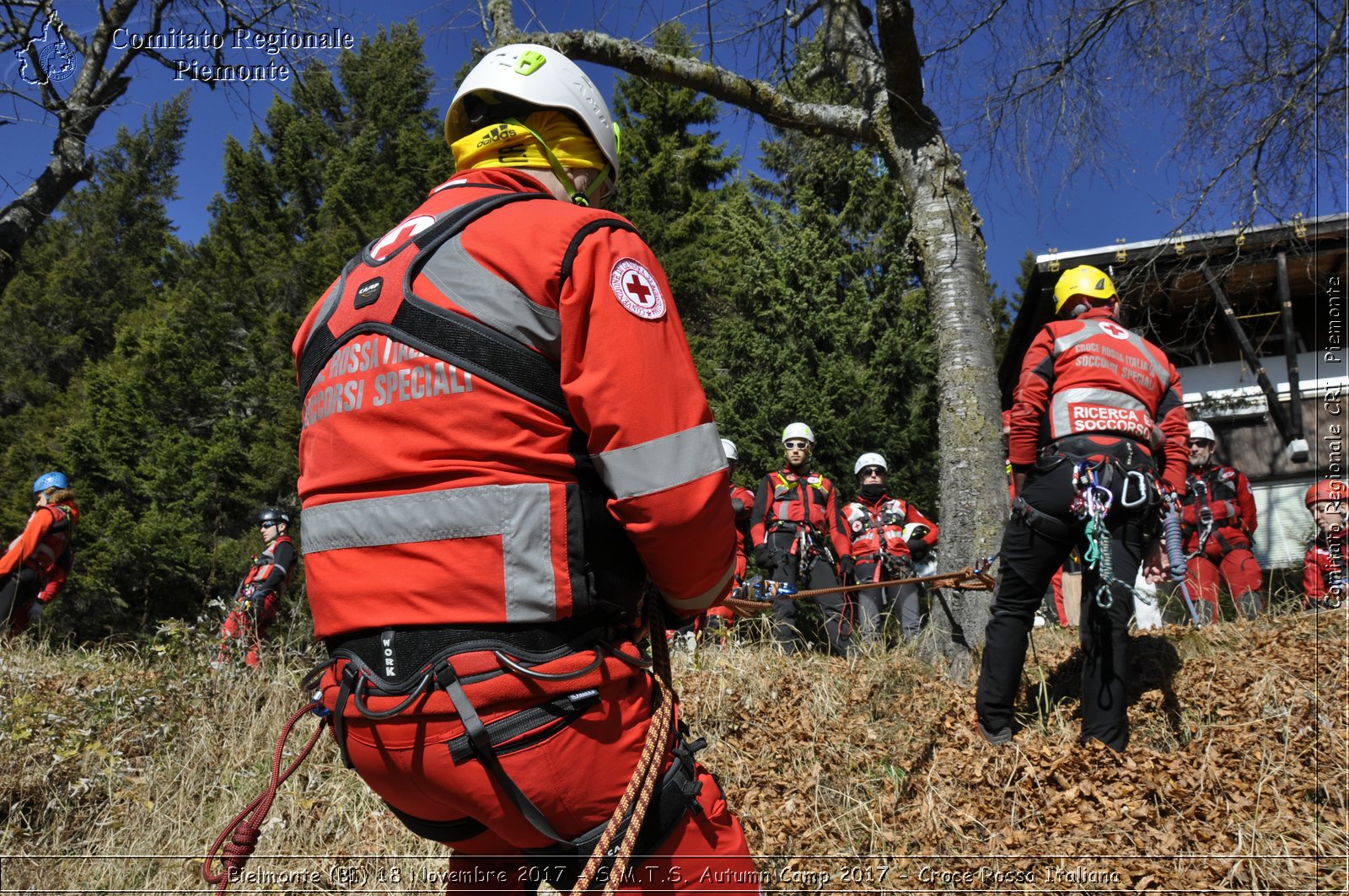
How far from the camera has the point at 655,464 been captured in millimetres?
1608

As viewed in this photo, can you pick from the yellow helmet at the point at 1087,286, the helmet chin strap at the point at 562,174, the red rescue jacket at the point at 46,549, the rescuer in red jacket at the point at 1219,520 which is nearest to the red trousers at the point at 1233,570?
the rescuer in red jacket at the point at 1219,520

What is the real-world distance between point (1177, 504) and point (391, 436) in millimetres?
4158

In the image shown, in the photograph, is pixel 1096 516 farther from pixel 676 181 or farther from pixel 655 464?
pixel 676 181

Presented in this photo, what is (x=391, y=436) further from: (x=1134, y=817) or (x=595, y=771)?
(x=1134, y=817)

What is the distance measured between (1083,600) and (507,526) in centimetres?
358

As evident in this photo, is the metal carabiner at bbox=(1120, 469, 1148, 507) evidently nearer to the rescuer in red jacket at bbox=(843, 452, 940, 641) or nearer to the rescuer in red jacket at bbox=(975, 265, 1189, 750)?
the rescuer in red jacket at bbox=(975, 265, 1189, 750)

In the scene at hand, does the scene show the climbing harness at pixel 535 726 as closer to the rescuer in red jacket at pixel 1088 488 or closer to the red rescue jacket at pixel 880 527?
the rescuer in red jacket at pixel 1088 488

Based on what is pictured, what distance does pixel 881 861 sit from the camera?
3393mm

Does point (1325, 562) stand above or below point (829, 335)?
below

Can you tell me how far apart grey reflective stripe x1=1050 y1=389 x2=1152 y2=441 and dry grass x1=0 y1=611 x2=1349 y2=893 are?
4.47 ft

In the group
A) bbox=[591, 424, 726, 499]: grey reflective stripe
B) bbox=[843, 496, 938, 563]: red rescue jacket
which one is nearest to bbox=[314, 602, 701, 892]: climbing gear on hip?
bbox=[591, 424, 726, 499]: grey reflective stripe

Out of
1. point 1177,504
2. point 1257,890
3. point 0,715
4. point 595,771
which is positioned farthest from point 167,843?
point 1177,504

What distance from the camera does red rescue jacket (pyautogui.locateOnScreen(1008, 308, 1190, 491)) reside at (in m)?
4.18

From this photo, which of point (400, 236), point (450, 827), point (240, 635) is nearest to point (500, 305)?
point (400, 236)
